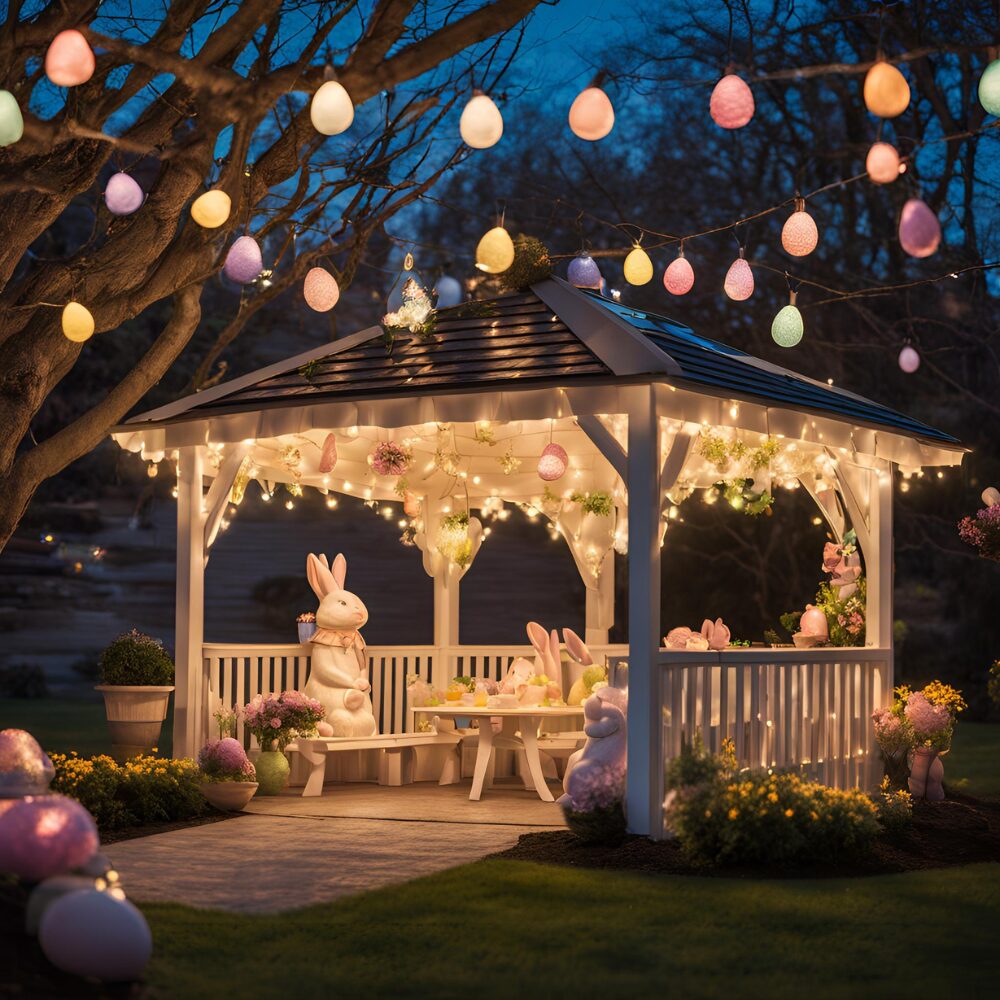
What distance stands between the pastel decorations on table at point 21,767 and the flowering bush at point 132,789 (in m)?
3.13

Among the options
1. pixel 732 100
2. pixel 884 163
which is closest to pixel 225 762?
pixel 732 100

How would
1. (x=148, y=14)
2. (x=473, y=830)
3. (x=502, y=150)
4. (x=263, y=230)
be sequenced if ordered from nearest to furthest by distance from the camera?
(x=473, y=830) < (x=148, y=14) < (x=263, y=230) < (x=502, y=150)

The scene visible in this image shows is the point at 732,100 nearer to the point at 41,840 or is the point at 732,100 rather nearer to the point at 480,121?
the point at 480,121

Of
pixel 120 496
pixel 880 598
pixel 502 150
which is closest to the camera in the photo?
pixel 880 598

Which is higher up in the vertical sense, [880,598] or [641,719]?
[880,598]

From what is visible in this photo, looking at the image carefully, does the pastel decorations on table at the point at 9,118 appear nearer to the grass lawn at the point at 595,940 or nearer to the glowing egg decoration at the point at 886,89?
the grass lawn at the point at 595,940

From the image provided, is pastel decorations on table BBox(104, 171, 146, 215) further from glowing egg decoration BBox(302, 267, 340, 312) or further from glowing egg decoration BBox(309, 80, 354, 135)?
glowing egg decoration BBox(302, 267, 340, 312)

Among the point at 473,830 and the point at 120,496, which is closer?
the point at 473,830

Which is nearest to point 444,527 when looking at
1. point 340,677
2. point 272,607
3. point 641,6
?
point 340,677

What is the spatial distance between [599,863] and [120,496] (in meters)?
23.1

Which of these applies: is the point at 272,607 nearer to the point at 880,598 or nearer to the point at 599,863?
the point at 880,598

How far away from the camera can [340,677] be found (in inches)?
472

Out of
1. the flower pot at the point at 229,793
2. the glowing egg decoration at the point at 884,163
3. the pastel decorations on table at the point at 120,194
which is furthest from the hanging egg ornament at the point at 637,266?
the flower pot at the point at 229,793

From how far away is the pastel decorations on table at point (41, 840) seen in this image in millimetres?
5410
